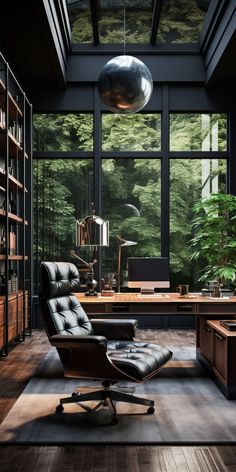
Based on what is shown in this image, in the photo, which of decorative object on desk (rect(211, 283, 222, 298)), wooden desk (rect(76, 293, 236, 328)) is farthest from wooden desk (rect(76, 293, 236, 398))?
decorative object on desk (rect(211, 283, 222, 298))

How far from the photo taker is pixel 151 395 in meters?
4.12

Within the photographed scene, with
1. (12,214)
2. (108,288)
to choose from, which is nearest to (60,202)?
(12,214)

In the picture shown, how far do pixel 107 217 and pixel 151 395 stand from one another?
177 inches

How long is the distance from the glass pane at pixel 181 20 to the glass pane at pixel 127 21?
21 centimetres

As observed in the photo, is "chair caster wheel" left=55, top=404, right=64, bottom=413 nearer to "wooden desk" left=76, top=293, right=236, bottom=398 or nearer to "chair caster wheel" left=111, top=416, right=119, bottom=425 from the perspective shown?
"chair caster wheel" left=111, top=416, right=119, bottom=425

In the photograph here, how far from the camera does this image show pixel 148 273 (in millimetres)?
5293

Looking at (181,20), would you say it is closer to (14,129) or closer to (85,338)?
(14,129)

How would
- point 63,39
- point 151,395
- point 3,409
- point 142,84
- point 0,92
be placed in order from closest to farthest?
point 3,409
point 151,395
point 142,84
point 0,92
point 63,39

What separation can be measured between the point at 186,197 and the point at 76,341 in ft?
17.1

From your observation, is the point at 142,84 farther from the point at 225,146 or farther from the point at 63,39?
the point at 225,146

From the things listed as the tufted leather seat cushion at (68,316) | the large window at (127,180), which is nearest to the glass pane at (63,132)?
the large window at (127,180)

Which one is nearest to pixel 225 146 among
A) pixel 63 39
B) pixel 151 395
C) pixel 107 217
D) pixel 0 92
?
pixel 107 217

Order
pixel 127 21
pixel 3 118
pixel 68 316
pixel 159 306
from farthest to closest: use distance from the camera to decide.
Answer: pixel 127 21 < pixel 3 118 < pixel 159 306 < pixel 68 316

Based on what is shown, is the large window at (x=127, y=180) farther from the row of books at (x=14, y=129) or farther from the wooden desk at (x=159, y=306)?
the wooden desk at (x=159, y=306)
